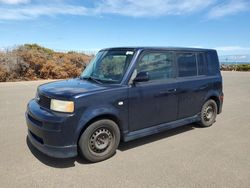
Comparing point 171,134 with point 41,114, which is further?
point 171,134

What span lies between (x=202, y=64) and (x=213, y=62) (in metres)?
0.50

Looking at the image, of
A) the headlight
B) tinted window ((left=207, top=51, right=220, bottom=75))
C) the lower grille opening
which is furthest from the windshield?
tinted window ((left=207, top=51, right=220, bottom=75))

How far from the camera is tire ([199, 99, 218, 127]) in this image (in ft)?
19.6

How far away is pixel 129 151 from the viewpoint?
4.54 m

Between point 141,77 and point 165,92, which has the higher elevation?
point 141,77

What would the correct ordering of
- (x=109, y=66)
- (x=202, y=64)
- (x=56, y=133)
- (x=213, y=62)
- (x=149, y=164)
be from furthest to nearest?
(x=213, y=62)
(x=202, y=64)
(x=109, y=66)
(x=149, y=164)
(x=56, y=133)

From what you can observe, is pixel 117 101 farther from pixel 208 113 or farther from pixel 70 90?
pixel 208 113

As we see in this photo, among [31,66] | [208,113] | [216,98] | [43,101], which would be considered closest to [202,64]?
[216,98]

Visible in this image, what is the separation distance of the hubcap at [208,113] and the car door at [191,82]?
0.35 meters

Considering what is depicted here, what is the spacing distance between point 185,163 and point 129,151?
103 centimetres

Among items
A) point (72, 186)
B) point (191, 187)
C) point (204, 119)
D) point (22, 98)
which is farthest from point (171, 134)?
point (22, 98)

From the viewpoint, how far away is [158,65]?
4.87m

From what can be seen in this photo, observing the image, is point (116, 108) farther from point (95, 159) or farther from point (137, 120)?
point (95, 159)

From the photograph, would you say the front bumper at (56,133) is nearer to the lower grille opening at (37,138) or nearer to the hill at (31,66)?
the lower grille opening at (37,138)
